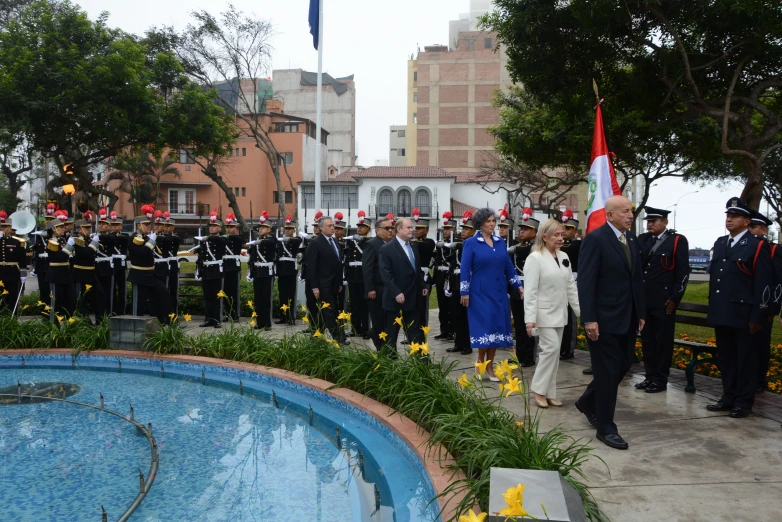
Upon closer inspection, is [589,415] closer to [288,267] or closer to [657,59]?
[657,59]

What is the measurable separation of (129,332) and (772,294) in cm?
766

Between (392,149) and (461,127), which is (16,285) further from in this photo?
(392,149)

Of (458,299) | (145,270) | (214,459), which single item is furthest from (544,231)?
(145,270)

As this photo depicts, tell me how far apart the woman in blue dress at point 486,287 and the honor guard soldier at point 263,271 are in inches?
198

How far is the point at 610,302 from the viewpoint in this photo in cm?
524

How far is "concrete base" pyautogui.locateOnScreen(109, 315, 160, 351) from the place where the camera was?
895cm

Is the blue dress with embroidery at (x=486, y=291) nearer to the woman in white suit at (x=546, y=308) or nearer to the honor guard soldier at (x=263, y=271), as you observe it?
the woman in white suit at (x=546, y=308)

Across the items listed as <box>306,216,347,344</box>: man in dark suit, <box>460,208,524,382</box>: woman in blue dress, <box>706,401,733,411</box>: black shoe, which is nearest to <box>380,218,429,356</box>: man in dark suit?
<box>460,208,524,382</box>: woman in blue dress

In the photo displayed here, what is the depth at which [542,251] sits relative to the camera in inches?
250

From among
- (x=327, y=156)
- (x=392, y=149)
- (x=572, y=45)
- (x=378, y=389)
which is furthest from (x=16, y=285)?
(x=392, y=149)

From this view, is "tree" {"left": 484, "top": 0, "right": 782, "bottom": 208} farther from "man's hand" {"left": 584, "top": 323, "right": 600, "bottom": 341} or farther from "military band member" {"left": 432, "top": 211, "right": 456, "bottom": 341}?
"man's hand" {"left": 584, "top": 323, "right": 600, "bottom": 341}

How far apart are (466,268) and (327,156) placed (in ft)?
198

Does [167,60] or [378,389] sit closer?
[378,389]

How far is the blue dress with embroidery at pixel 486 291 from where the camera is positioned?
7.03 meters
